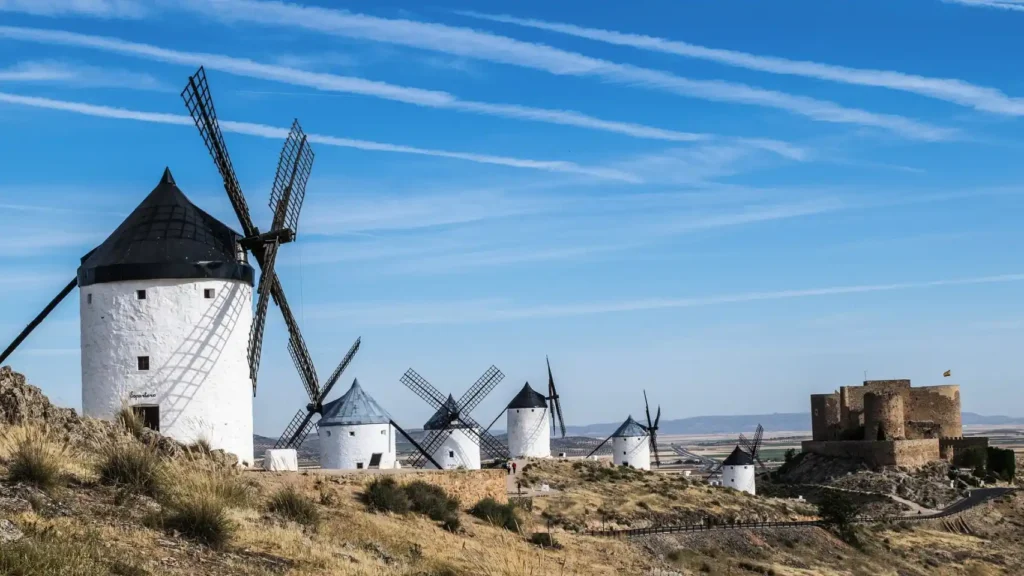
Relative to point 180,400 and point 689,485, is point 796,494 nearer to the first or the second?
point 689,485

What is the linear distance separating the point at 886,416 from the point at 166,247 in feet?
152

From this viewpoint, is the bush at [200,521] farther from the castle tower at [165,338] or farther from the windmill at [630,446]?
the windmill at [630,446]

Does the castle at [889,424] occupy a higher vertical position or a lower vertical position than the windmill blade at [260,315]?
lower

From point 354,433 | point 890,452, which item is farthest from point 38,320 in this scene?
point 890,452

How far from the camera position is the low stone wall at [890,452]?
191 feet

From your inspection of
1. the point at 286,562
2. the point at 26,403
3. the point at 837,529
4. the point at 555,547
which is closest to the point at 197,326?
the point at 26,403

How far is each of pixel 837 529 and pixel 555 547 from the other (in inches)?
814

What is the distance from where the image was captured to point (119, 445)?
14898 mm

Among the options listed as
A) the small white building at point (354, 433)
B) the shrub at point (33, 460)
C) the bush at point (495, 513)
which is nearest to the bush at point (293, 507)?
the shrub at point (33, 460)

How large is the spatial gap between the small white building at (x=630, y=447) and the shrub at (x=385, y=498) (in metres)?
36.0

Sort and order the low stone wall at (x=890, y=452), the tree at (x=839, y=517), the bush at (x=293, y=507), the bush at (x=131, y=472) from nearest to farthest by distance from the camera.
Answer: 1. the bush at (x=131, y=472)
2. the bush at (x=293, y=507)
3. the tree at (x=839, y=517)
4. the low stone wall at (x=890, y=452)

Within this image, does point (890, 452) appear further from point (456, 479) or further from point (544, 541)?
point (544, 541)

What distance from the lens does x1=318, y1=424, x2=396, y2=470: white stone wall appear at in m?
35.9

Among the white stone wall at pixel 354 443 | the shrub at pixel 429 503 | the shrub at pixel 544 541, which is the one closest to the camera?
the shrub at pixel 544 541
